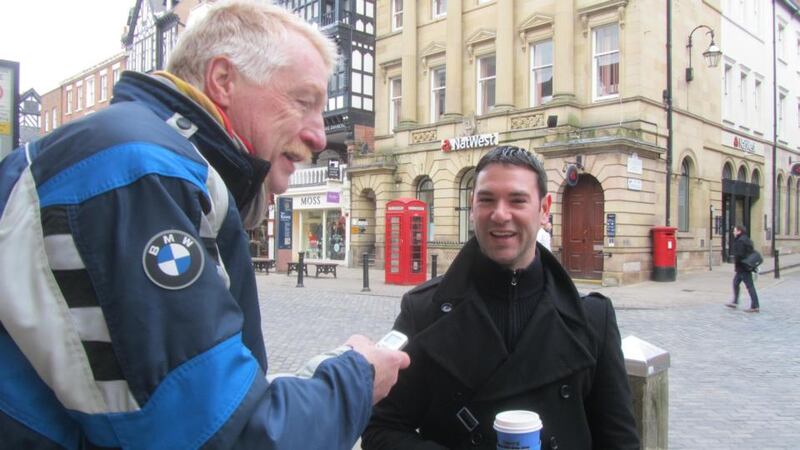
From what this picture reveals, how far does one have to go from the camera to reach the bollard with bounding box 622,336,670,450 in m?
2.91

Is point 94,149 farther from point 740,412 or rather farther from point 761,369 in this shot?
point 761,369

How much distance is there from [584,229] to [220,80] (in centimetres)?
1855

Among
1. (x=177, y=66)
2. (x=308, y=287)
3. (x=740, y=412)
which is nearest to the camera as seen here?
(x=177, y=66)

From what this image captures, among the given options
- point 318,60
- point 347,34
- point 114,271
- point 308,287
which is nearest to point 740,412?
point 318,60

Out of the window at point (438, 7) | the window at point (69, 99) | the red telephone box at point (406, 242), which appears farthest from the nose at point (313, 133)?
the window at point (69, 99)

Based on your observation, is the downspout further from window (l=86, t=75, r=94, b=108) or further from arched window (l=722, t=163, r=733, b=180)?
window (l=86, t=75, r=94, b=108)

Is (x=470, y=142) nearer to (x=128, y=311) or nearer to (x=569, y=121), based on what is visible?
(x=569, y=121)

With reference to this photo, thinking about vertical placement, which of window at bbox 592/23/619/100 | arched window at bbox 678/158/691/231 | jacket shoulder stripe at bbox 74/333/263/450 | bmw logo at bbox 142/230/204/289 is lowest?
jacket shoulder stripe at bbox 74/333/263/450

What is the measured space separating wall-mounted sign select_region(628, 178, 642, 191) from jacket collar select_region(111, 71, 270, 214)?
58.6 feet

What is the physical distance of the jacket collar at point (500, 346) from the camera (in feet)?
6.68

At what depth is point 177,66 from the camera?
1.46m

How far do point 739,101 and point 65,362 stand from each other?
28.4 m

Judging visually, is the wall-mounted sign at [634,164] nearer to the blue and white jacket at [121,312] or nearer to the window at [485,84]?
the window at [485,84]

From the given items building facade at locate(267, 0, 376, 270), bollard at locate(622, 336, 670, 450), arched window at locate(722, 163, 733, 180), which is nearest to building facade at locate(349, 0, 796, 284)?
arched window at locate(722, 163, 733, 180)
